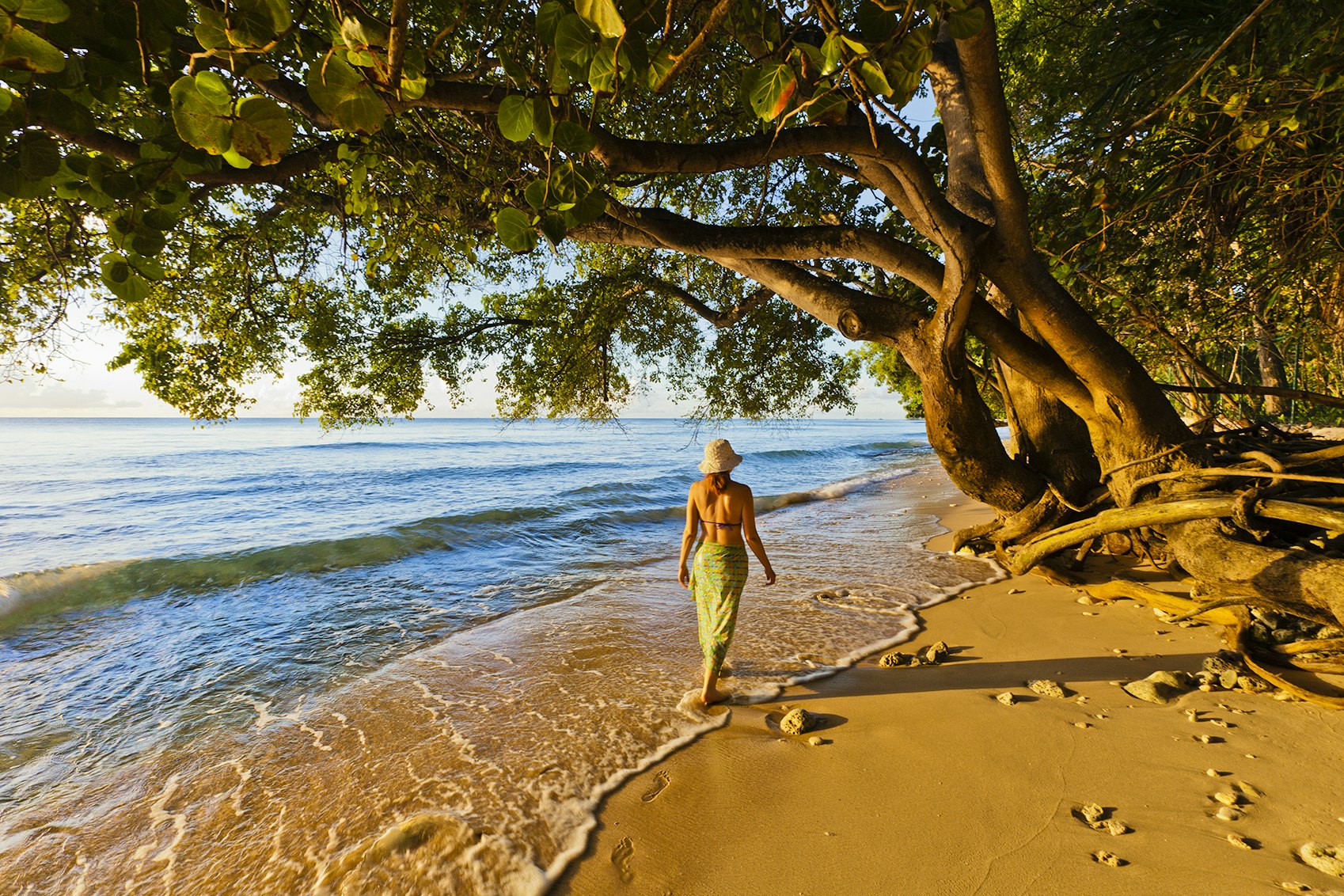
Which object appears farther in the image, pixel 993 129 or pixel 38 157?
pixel 993 129

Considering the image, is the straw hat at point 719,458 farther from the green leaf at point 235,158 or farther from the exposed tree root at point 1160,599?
the exposed tree root at point 1160,599

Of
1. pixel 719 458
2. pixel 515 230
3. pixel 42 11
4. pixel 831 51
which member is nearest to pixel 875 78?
pixel 831 51

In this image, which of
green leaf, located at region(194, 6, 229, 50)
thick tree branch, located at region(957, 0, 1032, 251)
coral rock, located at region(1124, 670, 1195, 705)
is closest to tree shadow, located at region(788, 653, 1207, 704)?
coral rock, located at region(1124, 670, 1195, 705)

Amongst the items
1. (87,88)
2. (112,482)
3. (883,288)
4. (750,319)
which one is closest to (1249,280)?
(883,288)

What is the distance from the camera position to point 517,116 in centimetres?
145

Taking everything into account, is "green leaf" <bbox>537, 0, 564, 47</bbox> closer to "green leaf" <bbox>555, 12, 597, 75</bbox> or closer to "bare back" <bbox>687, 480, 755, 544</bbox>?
"green leaf" <bbox>555, 12, 597, 75</bbox>

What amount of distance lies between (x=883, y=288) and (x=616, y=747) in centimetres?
719

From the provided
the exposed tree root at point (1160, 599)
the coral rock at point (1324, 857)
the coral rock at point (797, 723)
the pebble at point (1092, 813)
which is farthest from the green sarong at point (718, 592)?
the exposed tree root at point (1160, 599)

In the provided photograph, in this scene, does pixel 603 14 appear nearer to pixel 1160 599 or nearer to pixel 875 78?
pixel 875 78

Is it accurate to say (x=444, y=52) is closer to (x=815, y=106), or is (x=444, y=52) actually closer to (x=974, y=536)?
(x=815, y=106)

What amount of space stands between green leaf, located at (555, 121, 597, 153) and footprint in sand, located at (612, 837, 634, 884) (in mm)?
3166

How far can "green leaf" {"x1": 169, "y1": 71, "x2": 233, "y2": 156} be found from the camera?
3.68 feet

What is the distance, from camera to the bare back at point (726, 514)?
4617 millimetres

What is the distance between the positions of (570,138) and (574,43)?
198 mm
